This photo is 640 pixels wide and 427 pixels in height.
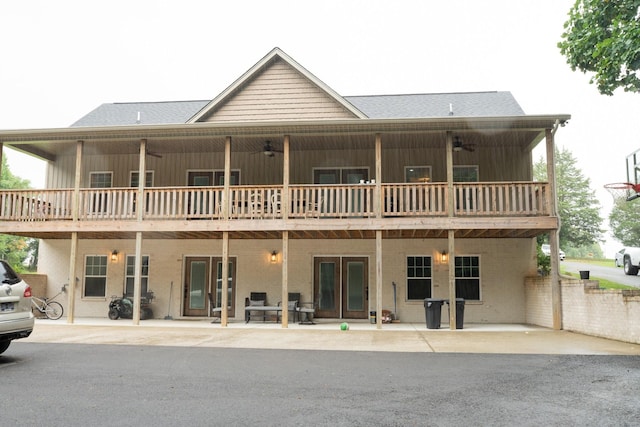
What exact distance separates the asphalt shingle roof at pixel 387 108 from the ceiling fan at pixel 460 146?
1.35 m

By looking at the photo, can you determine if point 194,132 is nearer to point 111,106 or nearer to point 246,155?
point 246,155

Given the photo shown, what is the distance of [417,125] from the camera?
13.3 m

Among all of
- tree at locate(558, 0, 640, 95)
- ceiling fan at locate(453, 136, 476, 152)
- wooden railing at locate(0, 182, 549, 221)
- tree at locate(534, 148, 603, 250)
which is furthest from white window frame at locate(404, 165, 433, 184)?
tree at locate(534, 148, 603, 250)

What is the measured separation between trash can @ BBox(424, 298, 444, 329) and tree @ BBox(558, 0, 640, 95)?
664 cm

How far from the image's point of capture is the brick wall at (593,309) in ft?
33.9

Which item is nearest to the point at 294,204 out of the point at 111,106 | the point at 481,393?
the point at 481,393

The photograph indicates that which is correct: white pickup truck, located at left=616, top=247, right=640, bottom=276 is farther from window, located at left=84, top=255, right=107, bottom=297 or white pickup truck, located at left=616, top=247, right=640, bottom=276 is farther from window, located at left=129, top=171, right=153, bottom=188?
window, located at left=84, top=255, right=107, bottom=297

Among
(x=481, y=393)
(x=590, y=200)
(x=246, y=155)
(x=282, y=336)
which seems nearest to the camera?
(x=481, y=393)

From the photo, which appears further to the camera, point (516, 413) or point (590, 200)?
point (590, 200)

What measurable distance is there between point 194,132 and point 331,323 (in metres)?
6.43

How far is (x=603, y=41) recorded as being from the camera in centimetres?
1170

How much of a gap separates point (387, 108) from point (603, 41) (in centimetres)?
711

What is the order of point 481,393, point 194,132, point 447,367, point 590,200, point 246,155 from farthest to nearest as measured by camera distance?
point 590,200, point 246,155, point 194,132, point 447,367, point 481,393

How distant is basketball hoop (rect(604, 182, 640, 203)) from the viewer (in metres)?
15.9
